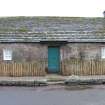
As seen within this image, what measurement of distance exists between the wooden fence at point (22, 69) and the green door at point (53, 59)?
2.32 m

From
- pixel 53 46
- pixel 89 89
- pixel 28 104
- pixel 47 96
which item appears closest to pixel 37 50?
pixel 53 46

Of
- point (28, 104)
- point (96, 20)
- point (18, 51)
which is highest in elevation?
point (96, 20)

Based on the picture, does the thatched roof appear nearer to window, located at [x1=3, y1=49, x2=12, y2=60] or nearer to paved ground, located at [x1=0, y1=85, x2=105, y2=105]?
window, located at [x1=3, y1=49, x2=12, y2=60]

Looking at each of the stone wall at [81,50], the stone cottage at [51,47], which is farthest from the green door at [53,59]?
the stone wall at [81,50]

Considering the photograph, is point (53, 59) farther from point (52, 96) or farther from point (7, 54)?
point (52, 96)

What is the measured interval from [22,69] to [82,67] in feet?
15.3

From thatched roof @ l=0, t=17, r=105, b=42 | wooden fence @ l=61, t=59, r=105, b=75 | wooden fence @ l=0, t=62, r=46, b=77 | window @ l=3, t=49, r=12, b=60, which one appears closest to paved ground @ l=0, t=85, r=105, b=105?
wooden fence @ l=0, t=62, r=46, b=77

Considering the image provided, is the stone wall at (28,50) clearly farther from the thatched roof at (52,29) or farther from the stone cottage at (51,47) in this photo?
the thatched roof at (52,29)

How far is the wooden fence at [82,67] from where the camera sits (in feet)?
94.6

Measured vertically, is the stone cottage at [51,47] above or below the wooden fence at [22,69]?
above

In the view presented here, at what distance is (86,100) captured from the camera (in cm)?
1731

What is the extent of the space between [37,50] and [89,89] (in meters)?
10.0

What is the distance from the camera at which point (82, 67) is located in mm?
28953

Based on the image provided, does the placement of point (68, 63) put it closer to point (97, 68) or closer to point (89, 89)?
point (97, 68)
